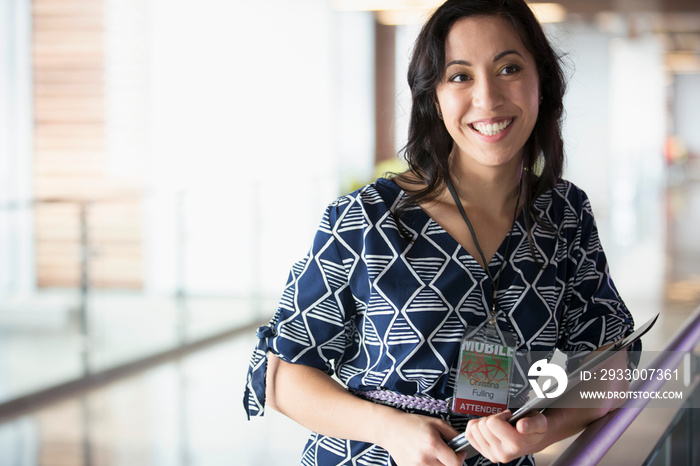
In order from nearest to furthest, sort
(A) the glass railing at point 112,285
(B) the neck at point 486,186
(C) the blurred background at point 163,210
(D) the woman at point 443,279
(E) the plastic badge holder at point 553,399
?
(E) the plastic badge holder at point 553,399 < (D) the woman at point 443,279 < (B) the neck at point 486,186 < (C) the blurred background at point 163,210 < (A) the glass railing at point 112,285

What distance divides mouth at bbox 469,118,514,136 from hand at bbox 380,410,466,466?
48 cm

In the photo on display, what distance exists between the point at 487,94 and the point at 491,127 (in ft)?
0.18

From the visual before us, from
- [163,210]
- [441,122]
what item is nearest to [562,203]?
[441,122]

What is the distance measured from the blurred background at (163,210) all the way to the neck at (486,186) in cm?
213

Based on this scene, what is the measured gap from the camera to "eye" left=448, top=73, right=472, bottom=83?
4.35 ft

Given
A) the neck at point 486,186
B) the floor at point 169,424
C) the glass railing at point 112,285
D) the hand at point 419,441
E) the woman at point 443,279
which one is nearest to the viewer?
the hand at point 419,441

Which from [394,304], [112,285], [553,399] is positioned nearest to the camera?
[553,399]

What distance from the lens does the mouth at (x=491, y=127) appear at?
1294 mm

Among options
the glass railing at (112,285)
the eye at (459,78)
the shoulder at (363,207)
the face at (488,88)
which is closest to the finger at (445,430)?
the shoulder at (363,207)

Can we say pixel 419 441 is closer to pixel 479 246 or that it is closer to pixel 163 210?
pixel 479 246

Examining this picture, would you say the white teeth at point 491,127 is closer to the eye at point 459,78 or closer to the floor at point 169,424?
the eye at point 459,78

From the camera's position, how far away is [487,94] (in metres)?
1.28

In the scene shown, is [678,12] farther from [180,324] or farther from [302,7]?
[180,324]

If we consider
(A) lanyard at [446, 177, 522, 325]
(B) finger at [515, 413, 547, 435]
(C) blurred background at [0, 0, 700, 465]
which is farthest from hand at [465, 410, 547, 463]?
(C) blurred background at [0, 0, 700, 465]
